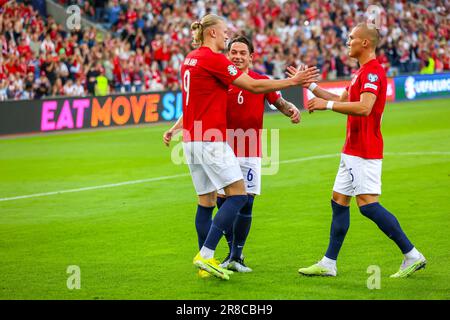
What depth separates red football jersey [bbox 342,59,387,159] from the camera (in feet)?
26.8

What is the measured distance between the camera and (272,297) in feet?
24.8

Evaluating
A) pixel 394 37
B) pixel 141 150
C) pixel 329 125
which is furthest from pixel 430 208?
pixel 394 37

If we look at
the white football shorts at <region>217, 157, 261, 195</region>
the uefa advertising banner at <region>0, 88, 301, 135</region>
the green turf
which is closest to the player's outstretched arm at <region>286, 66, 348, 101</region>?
the white football shorts at <region>217, 157, 261, 195</region>

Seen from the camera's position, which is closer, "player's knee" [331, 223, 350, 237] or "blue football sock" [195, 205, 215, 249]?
"player's knee" [331, 223, 350, 237]

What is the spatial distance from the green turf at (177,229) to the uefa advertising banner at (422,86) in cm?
1551

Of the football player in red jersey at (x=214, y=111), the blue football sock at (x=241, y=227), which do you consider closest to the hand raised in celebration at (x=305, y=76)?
the football player in red jersey at (x=214, y=111)

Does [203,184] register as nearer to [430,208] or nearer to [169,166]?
[430,208]

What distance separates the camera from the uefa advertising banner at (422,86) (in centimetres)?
3650

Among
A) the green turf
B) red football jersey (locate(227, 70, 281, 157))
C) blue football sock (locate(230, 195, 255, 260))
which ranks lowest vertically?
the green turf

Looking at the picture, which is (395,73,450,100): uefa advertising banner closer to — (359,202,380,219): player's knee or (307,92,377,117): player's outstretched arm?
(359,202,380,219): player's knee

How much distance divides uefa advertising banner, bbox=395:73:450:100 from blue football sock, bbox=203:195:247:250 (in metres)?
29.1

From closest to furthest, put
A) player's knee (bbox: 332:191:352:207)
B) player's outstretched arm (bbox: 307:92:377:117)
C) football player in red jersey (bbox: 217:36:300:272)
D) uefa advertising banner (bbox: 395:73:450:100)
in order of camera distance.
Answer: player's outstretched arm (bbox: 307:92:377:117) → player's knee (bbox: 332:191:352:207) → football player in red jersey (bbox: 217:36:300:272) → uefa advertising banner (bbox: 395:73:450:100)

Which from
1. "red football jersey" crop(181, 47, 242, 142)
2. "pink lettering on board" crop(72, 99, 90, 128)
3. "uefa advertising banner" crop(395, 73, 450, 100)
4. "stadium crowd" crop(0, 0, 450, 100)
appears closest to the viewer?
"red football jersey" crop(181, 47, 242, 142)
